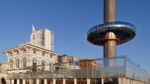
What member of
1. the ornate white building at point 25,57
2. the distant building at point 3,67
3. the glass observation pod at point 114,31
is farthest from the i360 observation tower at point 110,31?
the distant building at point 3,67

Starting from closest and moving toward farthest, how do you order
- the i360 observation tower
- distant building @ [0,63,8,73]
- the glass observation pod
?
the i360 observation tower → the glass observation pod → distant building @ [0,63,8,73]

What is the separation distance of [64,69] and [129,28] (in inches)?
847

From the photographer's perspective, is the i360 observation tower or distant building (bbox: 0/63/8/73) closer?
the i360 observation tower

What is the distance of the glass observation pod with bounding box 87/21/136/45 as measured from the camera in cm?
5681

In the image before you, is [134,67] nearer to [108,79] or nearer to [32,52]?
[108,79]

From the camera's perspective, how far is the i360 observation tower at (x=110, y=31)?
186 ft

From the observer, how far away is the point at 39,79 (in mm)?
49906

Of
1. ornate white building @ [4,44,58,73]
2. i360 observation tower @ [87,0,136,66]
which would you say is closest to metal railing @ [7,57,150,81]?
i360 observation tower @ [87,0,136,66]

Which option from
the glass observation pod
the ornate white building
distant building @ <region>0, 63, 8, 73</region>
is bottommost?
distant building @ <region>0, 63, 8, 73</region>

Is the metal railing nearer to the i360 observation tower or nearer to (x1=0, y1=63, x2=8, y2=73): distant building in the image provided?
the i360 observation tower

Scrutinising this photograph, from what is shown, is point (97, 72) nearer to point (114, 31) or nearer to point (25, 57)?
point (114, 31)

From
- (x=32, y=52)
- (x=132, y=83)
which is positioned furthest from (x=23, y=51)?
(x=132, y=83)

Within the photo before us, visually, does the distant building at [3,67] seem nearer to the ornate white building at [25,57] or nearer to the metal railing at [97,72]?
the ornate white building at [25,57]

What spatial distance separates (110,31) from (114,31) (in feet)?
3.18
